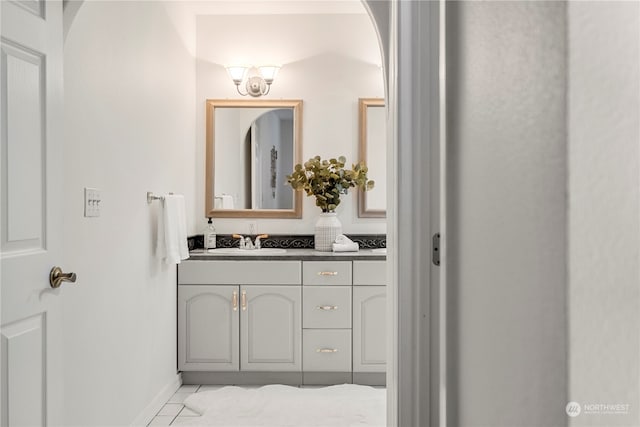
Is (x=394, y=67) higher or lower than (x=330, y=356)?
higher

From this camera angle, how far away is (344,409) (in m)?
2.97

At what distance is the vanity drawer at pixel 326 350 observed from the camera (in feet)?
11.0

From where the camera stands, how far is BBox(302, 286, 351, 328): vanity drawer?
3.37m

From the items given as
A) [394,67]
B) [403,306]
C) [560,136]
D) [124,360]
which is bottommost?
[124,360]

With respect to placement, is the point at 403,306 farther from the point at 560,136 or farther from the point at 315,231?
the point at 315,231

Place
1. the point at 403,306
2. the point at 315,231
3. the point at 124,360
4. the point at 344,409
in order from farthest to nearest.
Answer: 1. the point at 315,231
2. the point at 344,409
3. the point at 124,360
4. the point at 403,306

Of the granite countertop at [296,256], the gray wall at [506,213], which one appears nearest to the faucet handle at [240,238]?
the granite countertop at [296,256]

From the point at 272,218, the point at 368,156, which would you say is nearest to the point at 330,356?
the point at 272,218

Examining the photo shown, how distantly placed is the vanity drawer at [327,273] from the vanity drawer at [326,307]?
0.11 ft

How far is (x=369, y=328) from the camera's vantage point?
3361 millimetres

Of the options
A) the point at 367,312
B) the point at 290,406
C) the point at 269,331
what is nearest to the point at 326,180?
the point at 367,312

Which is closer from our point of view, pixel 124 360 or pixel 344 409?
pixel 124 360

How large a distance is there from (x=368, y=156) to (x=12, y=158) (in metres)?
2.80

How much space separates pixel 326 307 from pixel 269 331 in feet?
1.30
